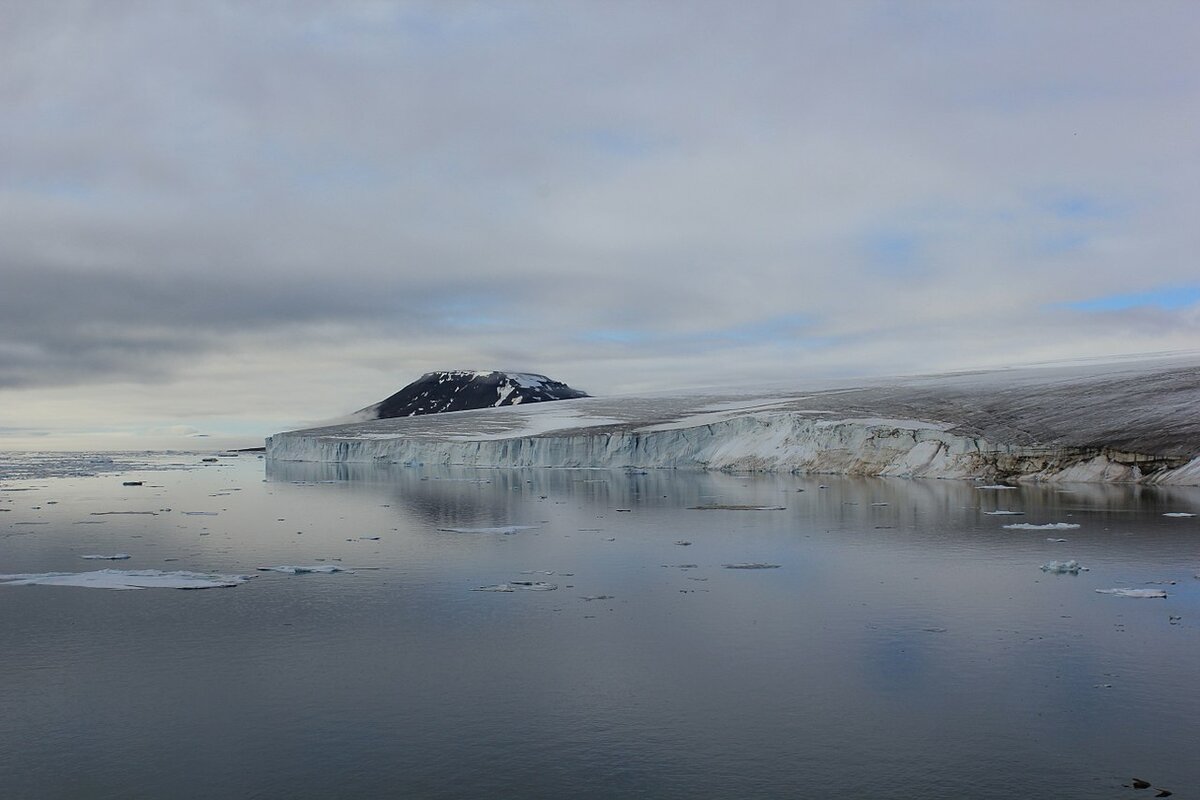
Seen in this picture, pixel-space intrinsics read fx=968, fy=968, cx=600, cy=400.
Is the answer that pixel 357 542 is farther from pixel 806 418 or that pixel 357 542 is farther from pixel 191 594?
pixel 806 418

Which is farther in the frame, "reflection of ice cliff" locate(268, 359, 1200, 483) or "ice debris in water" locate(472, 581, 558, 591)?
"reflection of ice cliff" locate(268, 359, 1200, 483)

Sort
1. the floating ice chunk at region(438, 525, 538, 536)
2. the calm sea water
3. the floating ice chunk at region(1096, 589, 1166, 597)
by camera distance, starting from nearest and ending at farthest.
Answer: the calm sea water < the floating ice chunk at region(1096, 589, 1166, 597) < the floating ice chunk at region(438, 525, 538, 536)

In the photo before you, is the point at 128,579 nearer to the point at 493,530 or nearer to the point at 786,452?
the point at 493,530

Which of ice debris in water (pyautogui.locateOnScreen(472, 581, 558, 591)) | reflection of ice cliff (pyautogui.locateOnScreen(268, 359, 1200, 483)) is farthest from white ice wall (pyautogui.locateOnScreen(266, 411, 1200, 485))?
ice debris in water (pyautogui.locateOnScreen(472, 581, 558, 591))

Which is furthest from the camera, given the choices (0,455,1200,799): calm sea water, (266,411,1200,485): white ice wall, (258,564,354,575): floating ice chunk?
(266,411,1200,485): white ice wall

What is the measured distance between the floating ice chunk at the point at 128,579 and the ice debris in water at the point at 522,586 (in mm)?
3176

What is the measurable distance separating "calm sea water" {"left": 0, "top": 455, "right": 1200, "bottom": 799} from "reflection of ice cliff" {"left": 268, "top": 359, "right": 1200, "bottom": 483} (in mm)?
13791

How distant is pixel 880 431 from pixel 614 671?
28772mm

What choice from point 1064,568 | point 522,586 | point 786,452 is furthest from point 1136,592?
point 786,452

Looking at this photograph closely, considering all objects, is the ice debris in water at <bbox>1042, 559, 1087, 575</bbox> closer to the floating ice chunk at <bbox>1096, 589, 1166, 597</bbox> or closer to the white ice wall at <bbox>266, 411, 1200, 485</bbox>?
the floating ice chunk at <bbox>1096, 589, 1166, 597</bbox>

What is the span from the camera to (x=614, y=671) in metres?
7.84

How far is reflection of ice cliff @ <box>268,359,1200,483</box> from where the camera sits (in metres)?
29.0

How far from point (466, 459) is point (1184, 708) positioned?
143ft

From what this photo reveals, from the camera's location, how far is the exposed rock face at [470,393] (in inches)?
4636
